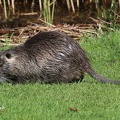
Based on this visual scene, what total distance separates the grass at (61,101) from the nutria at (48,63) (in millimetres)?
224

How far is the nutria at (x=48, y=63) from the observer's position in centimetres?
621

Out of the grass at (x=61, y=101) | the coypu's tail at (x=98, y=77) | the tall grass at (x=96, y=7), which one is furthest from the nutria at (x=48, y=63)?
the tall grass at (x=96, y=7)

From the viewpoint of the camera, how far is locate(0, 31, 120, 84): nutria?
6207 millimetres

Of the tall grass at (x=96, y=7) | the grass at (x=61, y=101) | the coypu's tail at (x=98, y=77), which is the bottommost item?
the tall grass at (x=96, y=7)

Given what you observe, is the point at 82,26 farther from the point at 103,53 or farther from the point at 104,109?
the point at 104,109

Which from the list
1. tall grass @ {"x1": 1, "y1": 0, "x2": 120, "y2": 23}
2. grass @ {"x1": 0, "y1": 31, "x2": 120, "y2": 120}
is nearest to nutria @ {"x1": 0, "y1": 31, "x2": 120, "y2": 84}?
grass @ {"x1": 0, "y1": 31, "x2": 120, "y2": 120}

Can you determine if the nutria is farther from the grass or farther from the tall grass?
the tall grass

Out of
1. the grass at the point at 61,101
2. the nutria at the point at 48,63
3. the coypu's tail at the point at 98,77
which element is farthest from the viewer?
the nutria at the point at 48,63

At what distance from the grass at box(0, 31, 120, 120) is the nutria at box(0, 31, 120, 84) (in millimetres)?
224

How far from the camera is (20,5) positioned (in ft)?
48.3

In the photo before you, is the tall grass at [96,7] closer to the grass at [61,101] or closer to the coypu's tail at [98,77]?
the coypu's tail at [98,77]

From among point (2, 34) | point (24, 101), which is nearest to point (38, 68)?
point (24, 101)

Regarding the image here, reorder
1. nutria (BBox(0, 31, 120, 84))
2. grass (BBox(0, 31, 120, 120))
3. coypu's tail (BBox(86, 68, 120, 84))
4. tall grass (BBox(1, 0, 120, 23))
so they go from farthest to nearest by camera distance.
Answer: tall grass (BBox(1, 0, 120, 23)), nutria (BBox(0, 31, 120, 84)), coypu's tail (BBox(86, 68, 120, 84)), grass (BBox(0, 31, 120, 120))

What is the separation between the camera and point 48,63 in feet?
20.4
